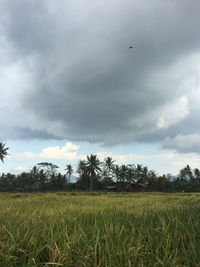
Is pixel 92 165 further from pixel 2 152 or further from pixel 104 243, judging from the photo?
pixel 104 243

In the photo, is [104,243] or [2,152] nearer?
[104,243]

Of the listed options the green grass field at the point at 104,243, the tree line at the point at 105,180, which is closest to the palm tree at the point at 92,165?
the tree line at the point at 105,180

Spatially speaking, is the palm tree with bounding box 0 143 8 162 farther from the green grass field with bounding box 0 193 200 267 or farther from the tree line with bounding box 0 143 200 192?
the green grass field with bounding box 0 193 200 267

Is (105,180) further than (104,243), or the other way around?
(105,180)

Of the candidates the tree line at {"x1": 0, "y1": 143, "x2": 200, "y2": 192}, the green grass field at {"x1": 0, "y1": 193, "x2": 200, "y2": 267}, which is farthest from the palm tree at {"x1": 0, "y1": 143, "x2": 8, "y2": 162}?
the green grass field at {"x1": 0, "y1": 193, "x2": 200, "y2": 267}

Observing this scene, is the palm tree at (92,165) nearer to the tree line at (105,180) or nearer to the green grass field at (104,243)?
the tree line at (105,180)

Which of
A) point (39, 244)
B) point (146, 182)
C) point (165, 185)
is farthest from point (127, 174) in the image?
point (39, 244)

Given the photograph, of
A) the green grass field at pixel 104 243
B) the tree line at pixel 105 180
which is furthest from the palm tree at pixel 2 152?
the green grass field at pixel 104 243

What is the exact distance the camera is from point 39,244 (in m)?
3.07

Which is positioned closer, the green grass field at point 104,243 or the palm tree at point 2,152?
the green grass field at point 104,243

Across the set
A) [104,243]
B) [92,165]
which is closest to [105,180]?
[92,165]

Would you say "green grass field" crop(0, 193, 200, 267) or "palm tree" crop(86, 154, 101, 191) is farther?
"palm tree" crop(86, 154, 101, 191)

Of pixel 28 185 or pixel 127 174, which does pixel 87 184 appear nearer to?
pixel 127 174

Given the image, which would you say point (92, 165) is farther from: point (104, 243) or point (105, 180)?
point (104, 243)
